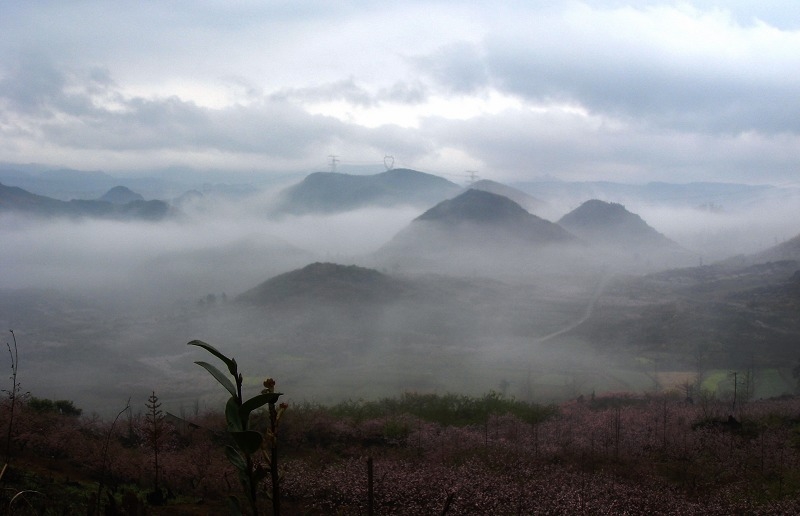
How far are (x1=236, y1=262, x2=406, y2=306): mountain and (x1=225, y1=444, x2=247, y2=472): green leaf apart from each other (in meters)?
105

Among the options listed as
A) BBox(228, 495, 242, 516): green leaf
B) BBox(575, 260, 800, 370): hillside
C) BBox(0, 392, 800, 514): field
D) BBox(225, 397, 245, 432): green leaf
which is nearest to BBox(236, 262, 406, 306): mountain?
BBox(575, 260, 800, 370): hillside

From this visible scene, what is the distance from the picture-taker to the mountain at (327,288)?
359ft

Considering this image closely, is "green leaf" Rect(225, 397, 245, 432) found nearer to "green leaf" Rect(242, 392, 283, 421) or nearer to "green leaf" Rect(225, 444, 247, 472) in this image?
"green leaf" Rect(242, 392, 283, 421)

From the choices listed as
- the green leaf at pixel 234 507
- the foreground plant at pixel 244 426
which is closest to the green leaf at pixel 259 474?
the foreground plant at pixel 244 426

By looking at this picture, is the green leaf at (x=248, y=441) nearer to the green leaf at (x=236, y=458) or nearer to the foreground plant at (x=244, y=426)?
the foreground plant at (x=244, y=426)

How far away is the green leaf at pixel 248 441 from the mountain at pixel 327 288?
345 feet

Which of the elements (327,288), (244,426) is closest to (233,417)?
(244,426)

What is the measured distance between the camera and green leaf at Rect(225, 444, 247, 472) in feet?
9.68

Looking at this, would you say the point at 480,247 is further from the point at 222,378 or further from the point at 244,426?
the point at 222,378

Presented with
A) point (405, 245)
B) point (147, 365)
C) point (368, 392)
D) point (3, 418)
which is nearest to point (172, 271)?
point (405, 245)

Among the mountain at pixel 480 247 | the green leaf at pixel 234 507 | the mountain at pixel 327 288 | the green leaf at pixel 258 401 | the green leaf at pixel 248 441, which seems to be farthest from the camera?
the mountain at pixel 480 247

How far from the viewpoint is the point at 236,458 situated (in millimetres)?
2988

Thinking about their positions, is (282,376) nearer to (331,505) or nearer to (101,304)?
(331,505)

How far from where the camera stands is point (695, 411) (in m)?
28.8
